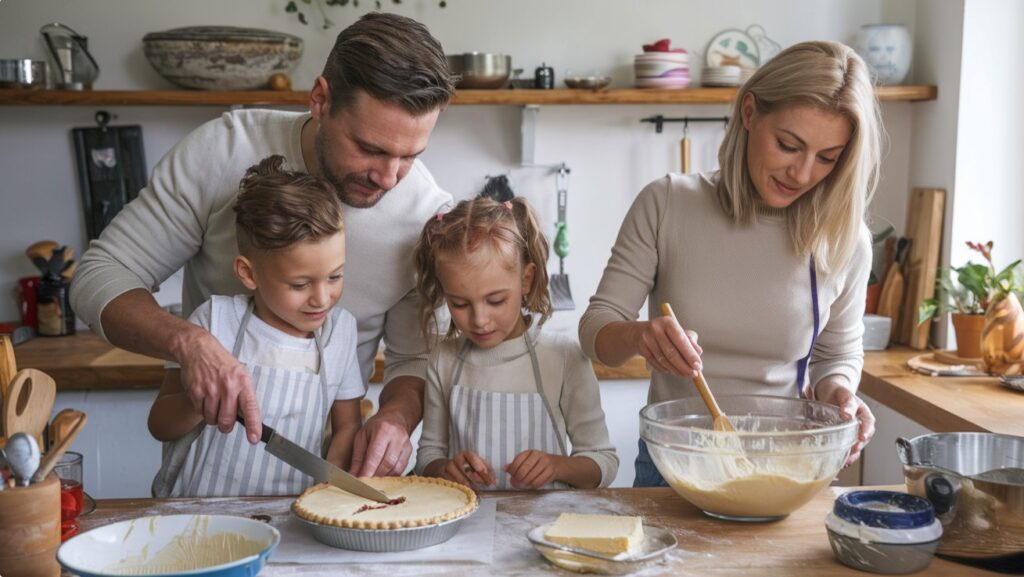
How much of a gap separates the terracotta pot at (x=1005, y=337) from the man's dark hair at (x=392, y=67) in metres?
1.73

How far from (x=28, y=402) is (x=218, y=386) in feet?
1.13

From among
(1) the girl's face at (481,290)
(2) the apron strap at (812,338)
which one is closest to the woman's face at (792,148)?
(2) the apron strap at (812,338)

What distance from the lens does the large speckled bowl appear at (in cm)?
314

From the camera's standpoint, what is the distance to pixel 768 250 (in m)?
1.84

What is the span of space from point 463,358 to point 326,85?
1.72ft

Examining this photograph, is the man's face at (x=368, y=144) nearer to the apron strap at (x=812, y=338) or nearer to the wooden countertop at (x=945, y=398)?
the apron strap at (x=812, y=338)

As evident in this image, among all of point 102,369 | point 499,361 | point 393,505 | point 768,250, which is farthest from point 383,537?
point 102,369

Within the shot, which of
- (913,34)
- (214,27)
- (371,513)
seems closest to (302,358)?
(371,513)

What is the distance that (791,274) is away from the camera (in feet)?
5.98

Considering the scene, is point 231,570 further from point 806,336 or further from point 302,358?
point 806,336

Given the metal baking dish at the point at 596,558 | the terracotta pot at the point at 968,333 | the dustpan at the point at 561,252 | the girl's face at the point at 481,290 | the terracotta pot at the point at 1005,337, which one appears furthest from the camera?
the dustpan at the point at 561,252

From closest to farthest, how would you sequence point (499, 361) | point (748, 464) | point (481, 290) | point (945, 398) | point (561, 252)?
point (748, 464) → point (481, 290) → point (499, 361) → point (945, 398) → point (561, 252)

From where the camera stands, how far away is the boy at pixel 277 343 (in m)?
1.70

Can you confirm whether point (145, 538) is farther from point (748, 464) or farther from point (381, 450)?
point (748, 464)
